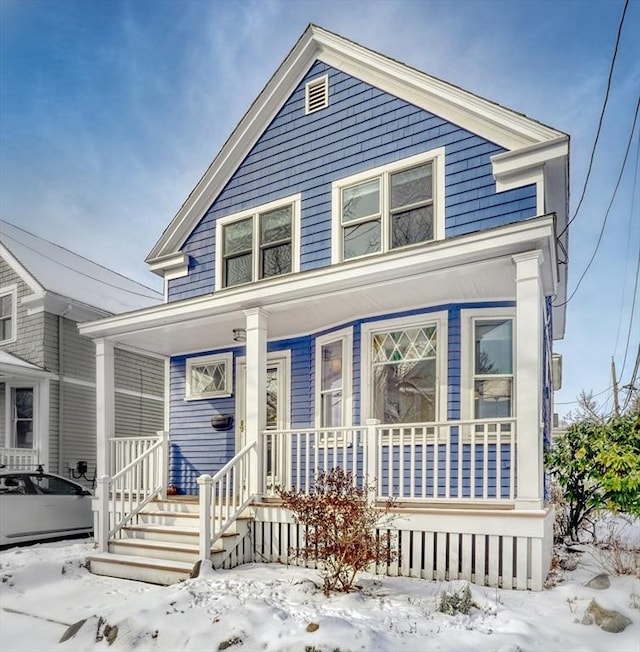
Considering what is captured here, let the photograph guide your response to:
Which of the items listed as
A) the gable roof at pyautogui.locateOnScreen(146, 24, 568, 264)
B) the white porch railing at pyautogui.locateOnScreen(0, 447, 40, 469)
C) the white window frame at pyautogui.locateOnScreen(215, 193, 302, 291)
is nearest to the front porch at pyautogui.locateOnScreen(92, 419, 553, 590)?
the white window frame at pyautogui.locateOnScreen(215, 193, 302, 291)

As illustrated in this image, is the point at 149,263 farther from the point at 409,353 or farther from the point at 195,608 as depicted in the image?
the point at 195,608

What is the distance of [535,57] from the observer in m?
10.2

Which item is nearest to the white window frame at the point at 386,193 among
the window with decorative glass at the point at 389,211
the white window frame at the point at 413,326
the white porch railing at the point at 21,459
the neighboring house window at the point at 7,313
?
the window with decorative glass at the point at 389,211

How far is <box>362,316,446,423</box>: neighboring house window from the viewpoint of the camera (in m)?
7.18

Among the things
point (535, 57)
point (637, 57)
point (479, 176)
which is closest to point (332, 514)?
point (479, 176)

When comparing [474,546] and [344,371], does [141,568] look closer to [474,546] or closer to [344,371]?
[344,371]

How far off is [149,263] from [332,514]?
6500mm

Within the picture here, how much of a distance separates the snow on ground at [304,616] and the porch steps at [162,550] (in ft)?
0.93

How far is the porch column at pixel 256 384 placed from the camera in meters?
7.17

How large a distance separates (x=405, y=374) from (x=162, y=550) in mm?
3867

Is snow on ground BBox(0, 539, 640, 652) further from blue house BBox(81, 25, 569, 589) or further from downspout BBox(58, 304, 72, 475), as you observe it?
downspout BBox(58, 304, 72, 475)

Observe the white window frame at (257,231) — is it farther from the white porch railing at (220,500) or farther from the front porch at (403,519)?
the front porch at (403,519)

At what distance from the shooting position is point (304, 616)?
14.8 ft

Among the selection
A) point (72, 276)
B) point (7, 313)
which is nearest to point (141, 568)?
point (7, 313)
